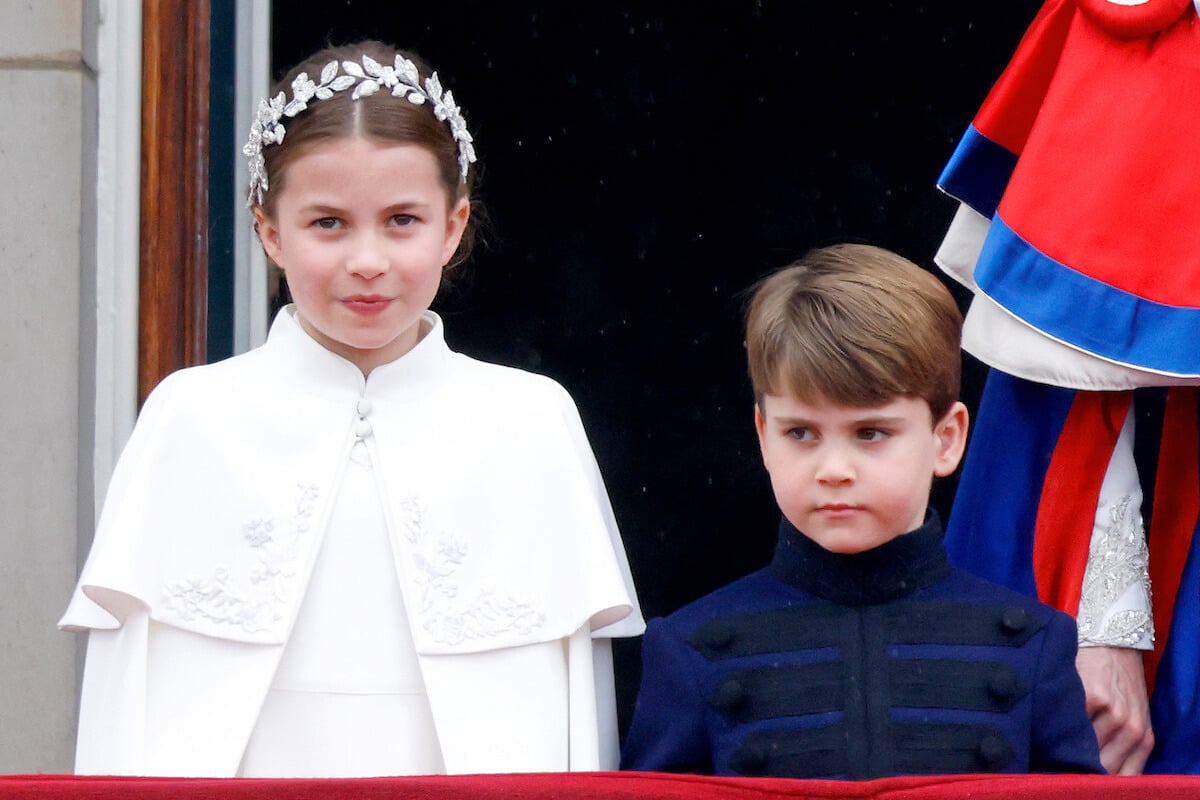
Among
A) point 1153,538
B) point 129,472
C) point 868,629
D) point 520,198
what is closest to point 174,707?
point 129,472

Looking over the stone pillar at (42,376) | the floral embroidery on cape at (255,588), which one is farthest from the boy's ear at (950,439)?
the stone pillar at (42,376)

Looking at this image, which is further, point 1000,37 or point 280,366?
point 1000,37

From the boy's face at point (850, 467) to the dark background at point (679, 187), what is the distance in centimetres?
227

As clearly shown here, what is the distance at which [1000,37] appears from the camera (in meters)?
4.47

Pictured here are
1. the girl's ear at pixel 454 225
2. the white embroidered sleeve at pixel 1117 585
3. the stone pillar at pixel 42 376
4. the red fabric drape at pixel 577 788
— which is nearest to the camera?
the red fabric drape at pixel 577 788

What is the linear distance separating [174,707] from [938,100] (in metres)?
2.75

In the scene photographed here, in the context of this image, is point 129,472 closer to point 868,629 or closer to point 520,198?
point 868,629

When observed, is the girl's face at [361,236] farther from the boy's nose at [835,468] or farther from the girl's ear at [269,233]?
the boy's nose at [835,468]

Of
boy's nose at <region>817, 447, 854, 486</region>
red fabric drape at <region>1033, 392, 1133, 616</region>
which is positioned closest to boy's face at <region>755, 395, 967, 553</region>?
boy's nose at <region>817, 447, 854, 486</region>

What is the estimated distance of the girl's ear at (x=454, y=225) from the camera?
8.21 ft

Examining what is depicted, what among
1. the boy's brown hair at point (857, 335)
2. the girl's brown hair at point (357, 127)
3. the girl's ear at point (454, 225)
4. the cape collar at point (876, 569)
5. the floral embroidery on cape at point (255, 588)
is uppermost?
the girl's brown hair at point (357, 127)

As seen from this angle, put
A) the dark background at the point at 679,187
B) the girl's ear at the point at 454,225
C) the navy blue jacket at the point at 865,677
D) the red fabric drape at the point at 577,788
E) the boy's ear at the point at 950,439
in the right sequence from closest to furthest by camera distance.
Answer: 1. the red fabric drape at the point at 577,788
2. the navy blue jacket at the point at 865,677
3. the boy's ear at the point at 950,439
4. the girl's ear at the point at 454,225
5. the dark background at the point at 679,187

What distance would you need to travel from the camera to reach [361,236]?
2371 millimetres

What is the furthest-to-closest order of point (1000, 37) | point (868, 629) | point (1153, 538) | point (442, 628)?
point (1000, 37)
point (1153, 538)
point (442, 628)
point (868, 629)
